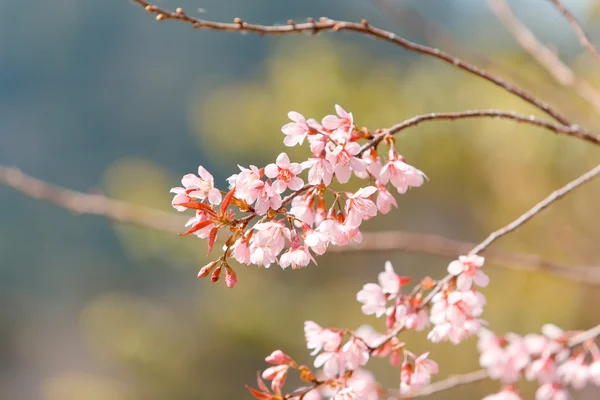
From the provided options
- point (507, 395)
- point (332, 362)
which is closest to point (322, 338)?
point (332, 362)

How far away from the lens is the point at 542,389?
1.02m

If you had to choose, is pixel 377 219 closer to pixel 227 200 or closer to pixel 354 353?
pixel 354 353

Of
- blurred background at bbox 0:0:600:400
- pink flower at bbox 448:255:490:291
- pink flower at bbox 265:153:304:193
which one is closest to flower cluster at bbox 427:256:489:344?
pink flower at bbox 448:255:490:291

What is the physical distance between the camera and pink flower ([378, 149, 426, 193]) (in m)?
0.62

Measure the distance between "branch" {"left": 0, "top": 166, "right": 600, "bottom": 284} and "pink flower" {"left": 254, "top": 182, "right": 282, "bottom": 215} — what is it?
48cm

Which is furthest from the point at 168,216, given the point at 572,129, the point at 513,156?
the point at 513,156

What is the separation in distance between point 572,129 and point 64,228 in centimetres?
2161

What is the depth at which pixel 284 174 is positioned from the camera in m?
0.58

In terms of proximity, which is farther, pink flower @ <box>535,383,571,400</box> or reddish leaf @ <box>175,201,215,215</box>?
pink flower @ <box>535,383,571,400</box>

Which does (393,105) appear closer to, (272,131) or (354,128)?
(272,131)

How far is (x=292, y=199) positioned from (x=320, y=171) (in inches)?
1.8

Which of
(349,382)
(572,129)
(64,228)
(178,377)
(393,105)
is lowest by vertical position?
(349,382)

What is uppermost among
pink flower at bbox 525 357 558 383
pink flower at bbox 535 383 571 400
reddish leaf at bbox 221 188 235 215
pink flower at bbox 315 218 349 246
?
reddish leaf at bbox 221 188 235 215

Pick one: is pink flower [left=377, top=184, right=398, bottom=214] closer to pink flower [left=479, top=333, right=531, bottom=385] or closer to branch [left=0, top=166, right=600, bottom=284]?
branch [left=0, top=166, right=600, bottom=284]
